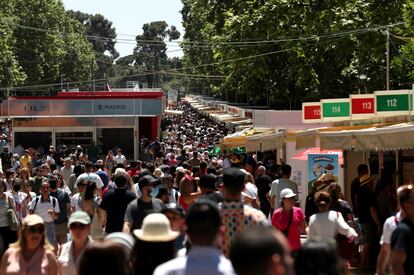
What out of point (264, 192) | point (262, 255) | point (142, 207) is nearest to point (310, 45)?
point (264, 192)

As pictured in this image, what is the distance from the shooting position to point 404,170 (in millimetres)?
18922

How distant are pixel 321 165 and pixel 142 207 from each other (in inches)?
396

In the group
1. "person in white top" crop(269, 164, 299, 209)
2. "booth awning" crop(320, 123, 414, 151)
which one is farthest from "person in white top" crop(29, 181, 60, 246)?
"booth awning" crop(320, 123, 414, 151)

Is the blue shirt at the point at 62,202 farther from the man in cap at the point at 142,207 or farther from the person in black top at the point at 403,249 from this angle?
the person in black top at the point at 403,249

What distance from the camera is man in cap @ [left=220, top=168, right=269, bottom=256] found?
838 centimetres

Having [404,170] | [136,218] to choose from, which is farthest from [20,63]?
[136,218]

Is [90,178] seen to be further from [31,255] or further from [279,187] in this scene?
[31,255]

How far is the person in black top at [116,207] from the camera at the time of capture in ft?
41.3

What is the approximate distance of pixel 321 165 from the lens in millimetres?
20938

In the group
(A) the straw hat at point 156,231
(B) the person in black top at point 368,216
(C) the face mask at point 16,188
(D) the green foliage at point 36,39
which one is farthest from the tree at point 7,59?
(A) the straw hat at point 156,231

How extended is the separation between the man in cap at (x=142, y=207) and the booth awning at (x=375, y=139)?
201 inches

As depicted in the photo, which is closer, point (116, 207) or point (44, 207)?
point (116, 207)

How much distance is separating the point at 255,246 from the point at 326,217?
6440 mm

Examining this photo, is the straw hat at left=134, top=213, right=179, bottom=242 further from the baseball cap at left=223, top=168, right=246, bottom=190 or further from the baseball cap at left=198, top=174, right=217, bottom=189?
the baseball cap at left=198, top=174, right=217, bottom=189
